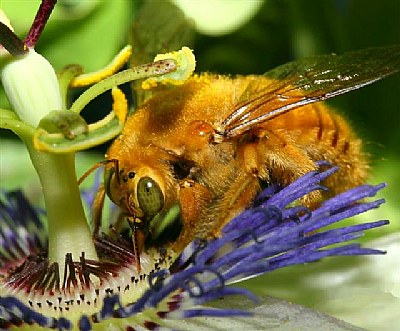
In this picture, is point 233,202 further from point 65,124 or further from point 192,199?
point 65,124

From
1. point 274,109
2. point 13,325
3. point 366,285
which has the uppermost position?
point 274,109

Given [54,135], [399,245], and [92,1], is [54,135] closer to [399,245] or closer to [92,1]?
[399,245]

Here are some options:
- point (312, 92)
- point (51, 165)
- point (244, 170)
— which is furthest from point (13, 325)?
point (312, 92)

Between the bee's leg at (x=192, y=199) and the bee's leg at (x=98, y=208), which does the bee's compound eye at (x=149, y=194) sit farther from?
the bee's leg at (x=98, y=208)

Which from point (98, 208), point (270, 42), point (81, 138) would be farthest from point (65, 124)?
point (270, 42)

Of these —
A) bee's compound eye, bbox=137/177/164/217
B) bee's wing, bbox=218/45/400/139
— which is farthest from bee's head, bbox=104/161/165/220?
bee's wing, bbox=218/45/400/139
